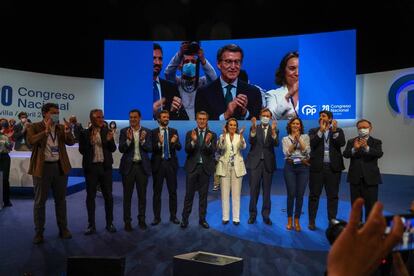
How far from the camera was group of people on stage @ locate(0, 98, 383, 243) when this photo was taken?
4.84 m

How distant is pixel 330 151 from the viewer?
5262 millimetres

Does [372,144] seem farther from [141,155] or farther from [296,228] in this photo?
[141,155]

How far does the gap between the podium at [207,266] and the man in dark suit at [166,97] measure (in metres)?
8.84

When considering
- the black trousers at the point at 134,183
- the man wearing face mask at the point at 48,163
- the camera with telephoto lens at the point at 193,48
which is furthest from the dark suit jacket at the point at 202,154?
the camera with telephoto lens at the point at 193,48

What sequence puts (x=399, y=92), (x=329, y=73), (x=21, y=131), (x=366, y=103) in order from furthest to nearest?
(x=366, y=103) < (x=329, y=73) < (x=399, y=92) < (x=21, y=131)

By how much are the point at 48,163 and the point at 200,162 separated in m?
2.07

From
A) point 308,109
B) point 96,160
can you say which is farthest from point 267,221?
point 308,109

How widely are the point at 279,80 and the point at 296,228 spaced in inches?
278

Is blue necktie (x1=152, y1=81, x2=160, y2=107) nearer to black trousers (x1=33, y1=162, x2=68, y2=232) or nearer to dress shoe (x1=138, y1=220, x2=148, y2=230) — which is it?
dress shoe (x1=138, y1=220, x2=148, y2=230)

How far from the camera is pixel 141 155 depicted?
17.8 ft

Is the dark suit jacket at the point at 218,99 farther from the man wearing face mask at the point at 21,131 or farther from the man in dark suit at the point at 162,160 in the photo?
the man in dark suit at the point at 162,160

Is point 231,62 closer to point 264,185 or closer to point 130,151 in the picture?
point 264,185

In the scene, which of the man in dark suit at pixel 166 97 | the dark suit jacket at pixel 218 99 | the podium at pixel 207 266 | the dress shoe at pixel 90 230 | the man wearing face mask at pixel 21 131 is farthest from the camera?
the man in dark suit at pixel 166 97

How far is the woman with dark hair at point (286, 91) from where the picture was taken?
1123cm
